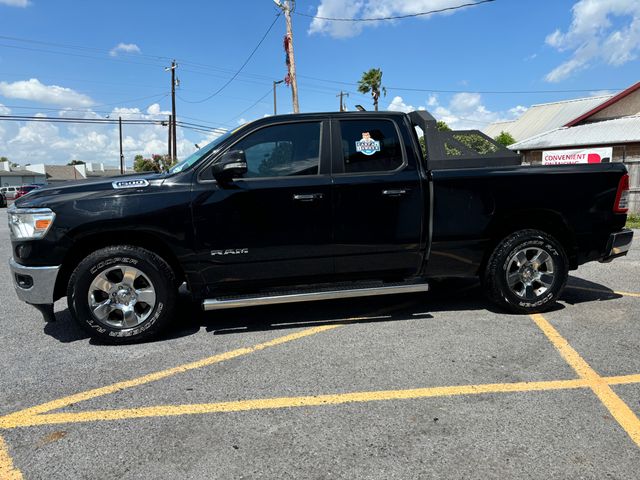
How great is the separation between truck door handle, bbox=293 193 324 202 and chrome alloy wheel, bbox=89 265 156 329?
57.4 inches

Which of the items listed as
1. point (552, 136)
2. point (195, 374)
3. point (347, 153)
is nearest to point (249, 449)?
point (195, 374)

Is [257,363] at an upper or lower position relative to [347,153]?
lower

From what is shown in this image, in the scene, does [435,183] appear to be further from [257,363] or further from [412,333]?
[257,363]

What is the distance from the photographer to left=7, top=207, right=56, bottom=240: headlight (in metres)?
3.83

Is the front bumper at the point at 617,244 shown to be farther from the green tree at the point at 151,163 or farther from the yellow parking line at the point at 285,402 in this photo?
the green tree at the point at 151,163

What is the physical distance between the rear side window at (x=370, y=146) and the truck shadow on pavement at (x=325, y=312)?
150 cm

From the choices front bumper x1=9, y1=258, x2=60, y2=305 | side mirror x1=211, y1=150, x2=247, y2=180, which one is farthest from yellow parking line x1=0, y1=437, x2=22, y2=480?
side mirror x1=211, y1=150, x2=247, y2=180

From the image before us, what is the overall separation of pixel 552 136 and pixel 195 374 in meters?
24.0

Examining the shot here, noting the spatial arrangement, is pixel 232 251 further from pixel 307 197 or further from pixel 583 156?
pixel 583 156

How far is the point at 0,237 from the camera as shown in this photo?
39.1ft

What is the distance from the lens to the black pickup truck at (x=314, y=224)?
3.94 metres

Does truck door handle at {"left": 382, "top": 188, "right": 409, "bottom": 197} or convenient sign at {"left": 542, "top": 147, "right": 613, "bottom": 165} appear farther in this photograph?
convenient sign at {"left": 542, "top": 147, "right": 613, "bottom": 165}

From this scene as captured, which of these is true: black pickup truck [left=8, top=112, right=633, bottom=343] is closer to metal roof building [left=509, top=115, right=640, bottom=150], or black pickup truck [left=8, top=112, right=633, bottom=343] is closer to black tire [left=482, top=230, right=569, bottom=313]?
black tire [left=482, top=230, right=569, bottom=313]

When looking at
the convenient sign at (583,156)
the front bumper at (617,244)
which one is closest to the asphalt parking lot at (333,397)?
the front bumper at (617,244)
